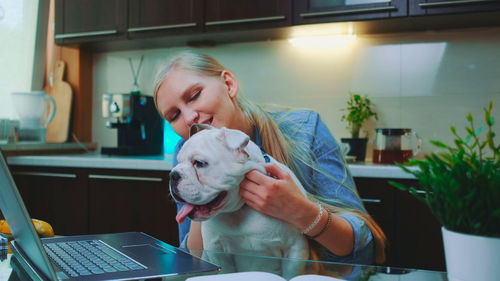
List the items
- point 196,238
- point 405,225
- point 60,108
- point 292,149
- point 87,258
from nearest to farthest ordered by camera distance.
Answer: point 87,258 < point 196,238 < point 292,149 < point 405,225 < point 60,108

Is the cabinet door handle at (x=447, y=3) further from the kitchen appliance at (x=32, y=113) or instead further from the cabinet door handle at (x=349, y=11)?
the kitchen appliance at (x=32, y=113)

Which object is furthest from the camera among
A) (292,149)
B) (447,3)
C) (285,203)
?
(447,3)

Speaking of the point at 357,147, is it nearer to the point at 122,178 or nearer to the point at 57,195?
the point at 122,178

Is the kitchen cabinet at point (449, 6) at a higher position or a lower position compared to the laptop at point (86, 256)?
higher

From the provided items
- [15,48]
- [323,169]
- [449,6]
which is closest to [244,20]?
[449,6]

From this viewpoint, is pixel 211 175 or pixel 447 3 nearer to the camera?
pixel 211 175

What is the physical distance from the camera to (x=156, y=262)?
755 mm

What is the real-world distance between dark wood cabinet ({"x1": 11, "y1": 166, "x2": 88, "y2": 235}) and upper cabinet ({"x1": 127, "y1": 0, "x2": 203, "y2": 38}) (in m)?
0.92

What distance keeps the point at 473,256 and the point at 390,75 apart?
2.07m

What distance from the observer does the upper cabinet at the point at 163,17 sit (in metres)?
2.55

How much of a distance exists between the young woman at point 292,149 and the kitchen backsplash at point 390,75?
4.15 feet

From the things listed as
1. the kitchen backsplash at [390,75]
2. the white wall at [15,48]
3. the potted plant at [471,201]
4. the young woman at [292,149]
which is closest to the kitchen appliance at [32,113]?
the white wall at [15,48]

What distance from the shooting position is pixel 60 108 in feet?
10.3

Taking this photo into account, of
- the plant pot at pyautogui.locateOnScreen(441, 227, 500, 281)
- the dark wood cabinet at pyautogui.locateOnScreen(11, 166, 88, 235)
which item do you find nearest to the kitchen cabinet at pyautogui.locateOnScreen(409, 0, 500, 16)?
the plant pot at pyautogui.locateOnScreen(441, 227, 500, 281)
